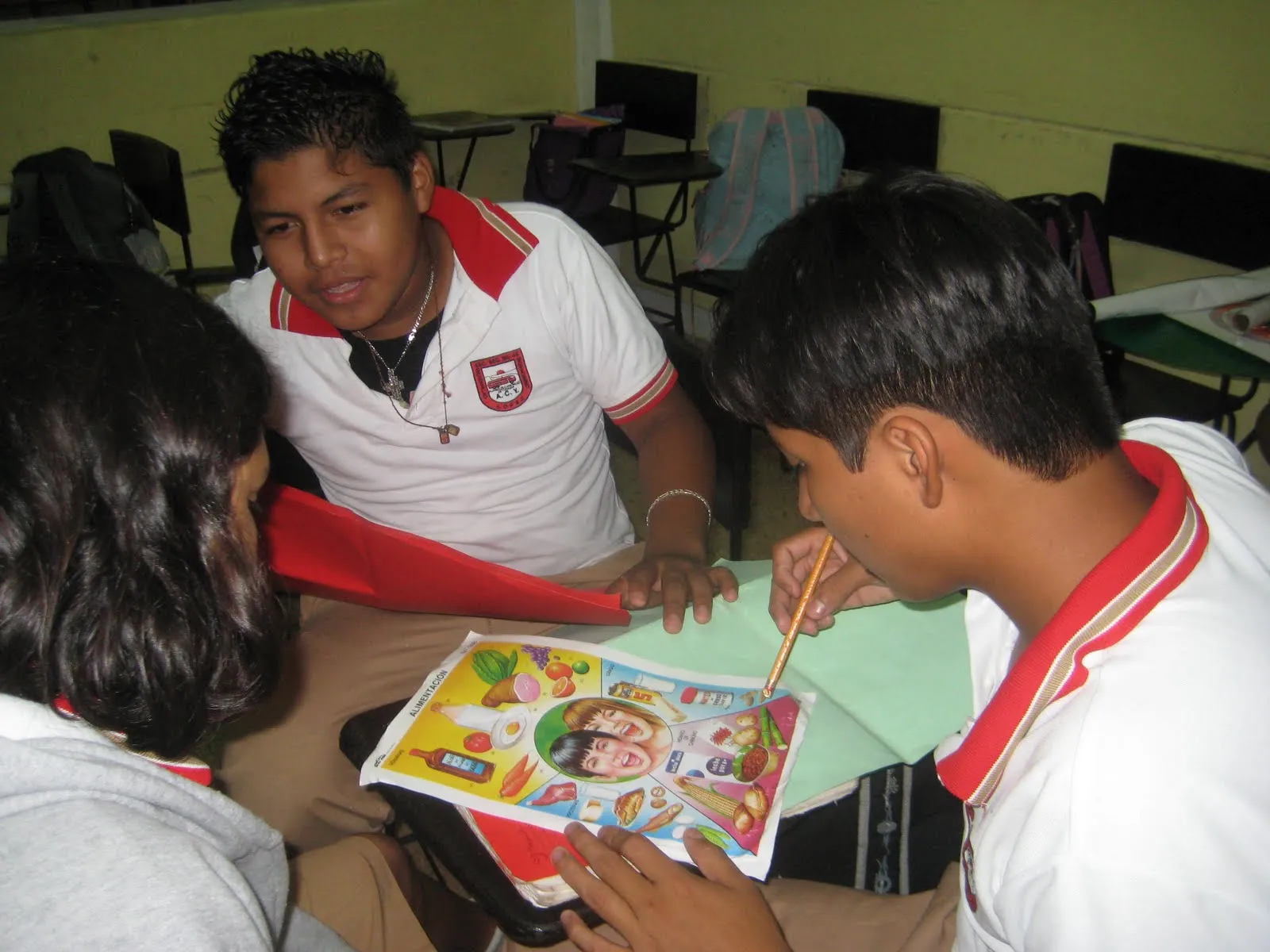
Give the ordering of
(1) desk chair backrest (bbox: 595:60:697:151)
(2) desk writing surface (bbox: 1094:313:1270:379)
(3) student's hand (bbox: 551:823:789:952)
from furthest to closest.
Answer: (1) desk chair backrest (bbox: 595:60:697:151) → (2) desk writing surface (bbox: 1094:313:1270:379) → (3) student's hand (bbox: 551:823:789:952)

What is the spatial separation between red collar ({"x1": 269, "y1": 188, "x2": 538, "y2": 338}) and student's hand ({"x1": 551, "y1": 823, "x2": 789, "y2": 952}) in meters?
0.90

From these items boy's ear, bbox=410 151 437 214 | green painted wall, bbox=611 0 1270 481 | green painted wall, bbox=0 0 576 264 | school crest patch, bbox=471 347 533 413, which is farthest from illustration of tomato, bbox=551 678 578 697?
green painted wall, bbox=0 0 576 264

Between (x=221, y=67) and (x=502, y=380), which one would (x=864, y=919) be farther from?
(x=221, y=67)

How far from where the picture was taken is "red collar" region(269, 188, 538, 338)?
1.42 meters

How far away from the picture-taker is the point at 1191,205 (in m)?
2.61

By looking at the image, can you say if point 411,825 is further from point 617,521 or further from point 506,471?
point 617,521

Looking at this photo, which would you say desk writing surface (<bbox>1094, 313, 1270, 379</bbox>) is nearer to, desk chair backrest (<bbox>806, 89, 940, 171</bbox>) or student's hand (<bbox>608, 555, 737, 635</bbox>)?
desk chair backrest (<bbox>806, 89, 940, 171</bbox>)

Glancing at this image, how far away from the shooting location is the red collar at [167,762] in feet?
2.04

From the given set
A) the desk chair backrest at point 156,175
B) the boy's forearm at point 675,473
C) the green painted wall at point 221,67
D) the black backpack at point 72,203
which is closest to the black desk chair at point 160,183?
the desk chair backrest at point 156,175

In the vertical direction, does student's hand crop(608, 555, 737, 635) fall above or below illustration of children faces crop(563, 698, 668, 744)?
below

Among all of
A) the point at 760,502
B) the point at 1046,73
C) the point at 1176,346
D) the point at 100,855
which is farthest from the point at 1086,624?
the point at 1046,73

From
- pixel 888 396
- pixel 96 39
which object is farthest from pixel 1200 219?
pixel 96 39

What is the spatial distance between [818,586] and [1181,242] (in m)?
2.25

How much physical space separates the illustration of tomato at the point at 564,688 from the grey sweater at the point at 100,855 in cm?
37
